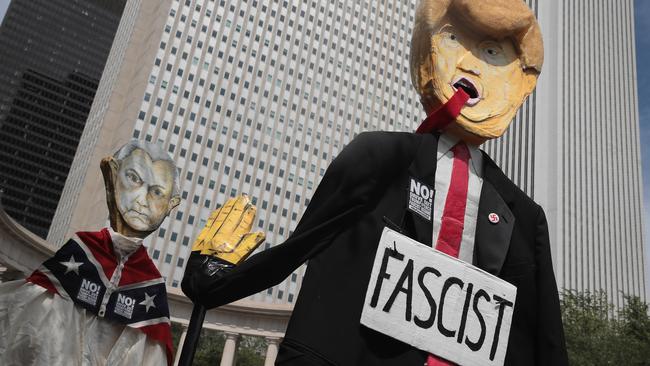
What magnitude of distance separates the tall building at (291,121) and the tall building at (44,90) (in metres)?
27.7

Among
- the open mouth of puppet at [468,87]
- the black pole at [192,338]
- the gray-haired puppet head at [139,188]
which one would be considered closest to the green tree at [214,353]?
the gray-haired puppet head at [139,188]

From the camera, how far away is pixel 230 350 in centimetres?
3150

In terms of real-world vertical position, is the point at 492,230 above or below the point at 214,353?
above

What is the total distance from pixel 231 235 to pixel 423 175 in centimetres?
115

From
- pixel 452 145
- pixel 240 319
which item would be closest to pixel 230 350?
pixel 240 319

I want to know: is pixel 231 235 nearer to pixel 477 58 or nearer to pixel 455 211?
pixel 455 211

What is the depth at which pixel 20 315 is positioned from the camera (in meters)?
5.36

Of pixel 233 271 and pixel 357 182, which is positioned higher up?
pixel 357 182

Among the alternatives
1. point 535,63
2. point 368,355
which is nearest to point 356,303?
point 368,355

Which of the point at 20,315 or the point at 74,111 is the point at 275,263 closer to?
the point at 20,315

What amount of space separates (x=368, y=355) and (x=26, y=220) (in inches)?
3945

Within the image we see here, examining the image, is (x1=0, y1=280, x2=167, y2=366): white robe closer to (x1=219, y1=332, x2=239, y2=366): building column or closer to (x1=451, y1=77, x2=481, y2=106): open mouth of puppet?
(x1=451, y1=77, x2=481, y2=106): open mouth of puppet

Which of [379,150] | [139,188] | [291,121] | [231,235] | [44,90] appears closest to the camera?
[379,150]

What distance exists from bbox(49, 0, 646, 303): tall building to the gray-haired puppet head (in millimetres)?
55173
